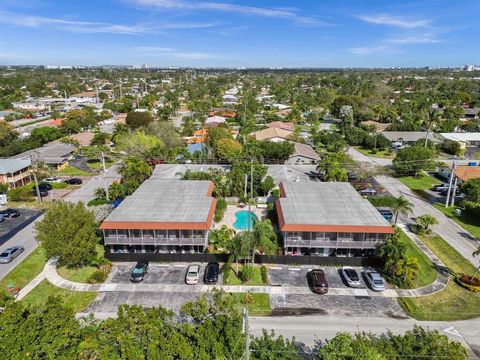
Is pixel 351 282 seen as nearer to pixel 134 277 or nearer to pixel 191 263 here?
pixel 191 263

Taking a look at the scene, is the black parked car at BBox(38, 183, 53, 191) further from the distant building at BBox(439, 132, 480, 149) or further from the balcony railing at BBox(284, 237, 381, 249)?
the distant building at BBox(439, 132, 480, 149)

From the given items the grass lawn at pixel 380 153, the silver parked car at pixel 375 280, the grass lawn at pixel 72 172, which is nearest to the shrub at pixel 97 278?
the silver parked car at pixel 375 280

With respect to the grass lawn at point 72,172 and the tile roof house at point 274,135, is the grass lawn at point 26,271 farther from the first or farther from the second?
the tile roof house at point 274,135

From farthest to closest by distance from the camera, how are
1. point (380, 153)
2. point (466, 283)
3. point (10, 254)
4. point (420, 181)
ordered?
point (380, 153), point (420, 181), point (10, 254), point (466, 283)

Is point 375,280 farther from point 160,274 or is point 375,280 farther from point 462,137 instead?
point 462,137

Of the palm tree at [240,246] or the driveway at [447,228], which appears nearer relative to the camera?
the palm tree at [240,246]

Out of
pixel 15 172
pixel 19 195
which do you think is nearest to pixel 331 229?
pixel 19 195

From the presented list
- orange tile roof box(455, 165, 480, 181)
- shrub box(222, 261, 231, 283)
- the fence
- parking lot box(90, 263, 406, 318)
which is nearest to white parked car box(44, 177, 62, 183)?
the fence
